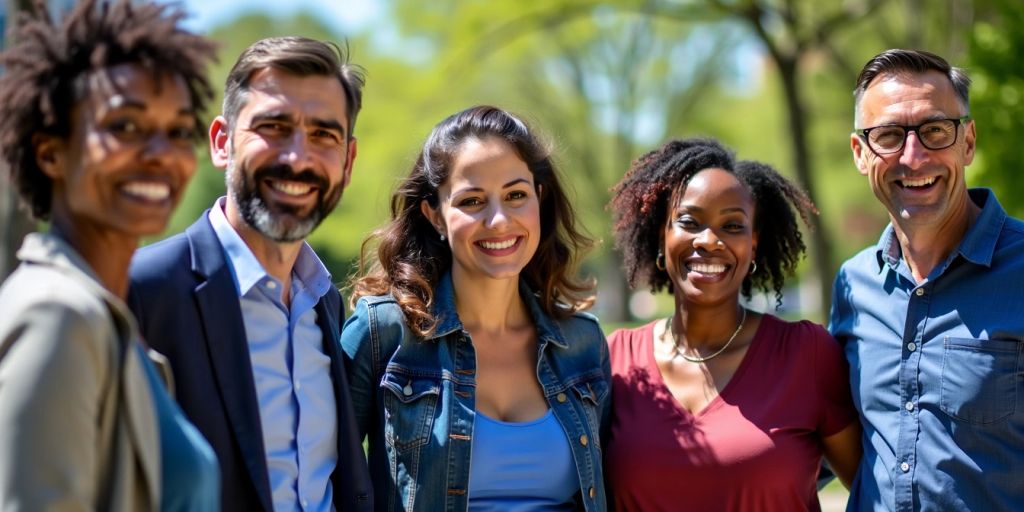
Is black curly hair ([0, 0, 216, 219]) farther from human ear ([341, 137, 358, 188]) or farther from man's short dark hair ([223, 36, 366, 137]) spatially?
human ear ([341, 137, 358, 188])

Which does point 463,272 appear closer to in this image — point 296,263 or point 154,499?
point 296,263

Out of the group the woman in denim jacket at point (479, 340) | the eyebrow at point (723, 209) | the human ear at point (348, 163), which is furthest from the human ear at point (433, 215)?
the eyebrow at point (723, 209)

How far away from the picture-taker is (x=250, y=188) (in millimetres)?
3305

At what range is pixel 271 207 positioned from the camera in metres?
3.28

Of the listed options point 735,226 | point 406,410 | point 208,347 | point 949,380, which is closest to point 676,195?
point 735,226

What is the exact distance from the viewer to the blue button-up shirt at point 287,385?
3.26 meters

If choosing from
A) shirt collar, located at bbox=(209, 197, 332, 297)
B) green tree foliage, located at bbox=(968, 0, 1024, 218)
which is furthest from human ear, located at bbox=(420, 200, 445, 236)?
green tree foliage, located at bbox=(968, 0, 1024, 218)

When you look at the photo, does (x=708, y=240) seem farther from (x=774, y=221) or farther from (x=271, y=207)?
(x=271, y=207)

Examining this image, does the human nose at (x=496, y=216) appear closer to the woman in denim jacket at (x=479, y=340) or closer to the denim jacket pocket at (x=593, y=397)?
the woman in denim jacket at (x=479, y=340)

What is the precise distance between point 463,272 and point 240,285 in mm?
1166

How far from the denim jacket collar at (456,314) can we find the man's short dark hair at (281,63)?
972mm

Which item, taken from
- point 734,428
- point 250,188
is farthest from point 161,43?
point 734,428

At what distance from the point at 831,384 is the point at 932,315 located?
0.52 meters

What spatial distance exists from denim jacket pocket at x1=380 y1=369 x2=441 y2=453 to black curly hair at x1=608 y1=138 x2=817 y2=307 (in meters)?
1.46
